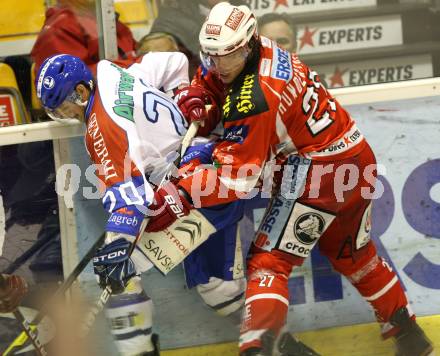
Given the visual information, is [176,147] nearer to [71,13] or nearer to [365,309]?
[71,13]

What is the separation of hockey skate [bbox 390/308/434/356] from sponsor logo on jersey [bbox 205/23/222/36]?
1.33 metres

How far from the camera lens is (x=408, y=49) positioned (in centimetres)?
383

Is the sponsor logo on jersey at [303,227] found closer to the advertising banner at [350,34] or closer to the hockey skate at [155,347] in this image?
the hockey skate at [155,347]

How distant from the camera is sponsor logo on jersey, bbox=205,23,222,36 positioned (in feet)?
9.93

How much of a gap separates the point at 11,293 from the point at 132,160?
2.74 feet

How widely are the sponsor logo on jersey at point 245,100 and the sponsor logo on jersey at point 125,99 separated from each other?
0.34 meters

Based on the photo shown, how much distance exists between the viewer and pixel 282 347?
3404 mm

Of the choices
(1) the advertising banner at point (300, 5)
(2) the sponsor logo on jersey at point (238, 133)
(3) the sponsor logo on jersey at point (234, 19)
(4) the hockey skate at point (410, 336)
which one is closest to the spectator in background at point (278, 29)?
(1) the advertising banner at point (300, 5)

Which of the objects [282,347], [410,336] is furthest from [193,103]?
[410,336]

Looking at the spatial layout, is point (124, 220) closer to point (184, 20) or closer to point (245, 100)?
point (245, 100)

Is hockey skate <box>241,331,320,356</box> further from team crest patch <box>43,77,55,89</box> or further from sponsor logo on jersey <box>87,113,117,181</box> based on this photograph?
team crest patch <box>43,77,55,89</box>

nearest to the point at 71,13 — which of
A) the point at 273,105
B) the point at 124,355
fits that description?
the point at 273,105

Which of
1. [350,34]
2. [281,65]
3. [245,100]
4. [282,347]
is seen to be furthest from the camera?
[350,34]

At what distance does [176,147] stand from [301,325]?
0.99m
